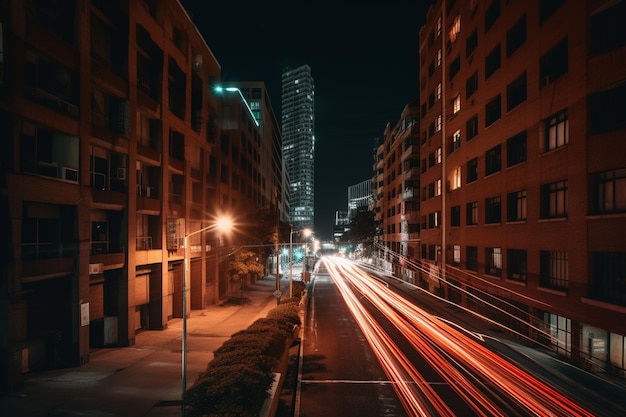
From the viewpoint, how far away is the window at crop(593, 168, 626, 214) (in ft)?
60.0

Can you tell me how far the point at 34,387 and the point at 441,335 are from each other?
2216 centimetres

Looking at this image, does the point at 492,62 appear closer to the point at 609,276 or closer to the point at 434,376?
the point at 609,276

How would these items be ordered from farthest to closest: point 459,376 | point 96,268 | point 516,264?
point 516,264 < point 96,268 < point 459,376

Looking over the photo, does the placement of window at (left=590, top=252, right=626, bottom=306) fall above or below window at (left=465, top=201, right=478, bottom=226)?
below

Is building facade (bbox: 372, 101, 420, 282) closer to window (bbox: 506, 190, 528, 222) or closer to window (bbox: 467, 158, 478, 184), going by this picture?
window (bbox: 467, 158, 478, 184)

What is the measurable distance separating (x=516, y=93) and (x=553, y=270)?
1283 centimetres

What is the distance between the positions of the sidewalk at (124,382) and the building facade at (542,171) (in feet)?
64.1

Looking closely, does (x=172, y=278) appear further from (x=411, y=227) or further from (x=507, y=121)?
(x=411, y=227)

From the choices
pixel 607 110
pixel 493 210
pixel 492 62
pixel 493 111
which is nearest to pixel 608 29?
pixel 607 110

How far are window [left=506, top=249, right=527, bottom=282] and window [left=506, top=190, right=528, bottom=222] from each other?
2294 millimetres

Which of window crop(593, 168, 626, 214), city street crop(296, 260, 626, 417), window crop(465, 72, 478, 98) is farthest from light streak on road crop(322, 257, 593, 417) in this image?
window crop(465, 72, 478, 98)

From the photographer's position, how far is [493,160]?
32156mm

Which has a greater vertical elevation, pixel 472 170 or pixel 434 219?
pixel 472 170

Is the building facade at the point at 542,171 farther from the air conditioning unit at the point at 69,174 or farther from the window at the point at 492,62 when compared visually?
the air conditioning unit at the point at 69,174
